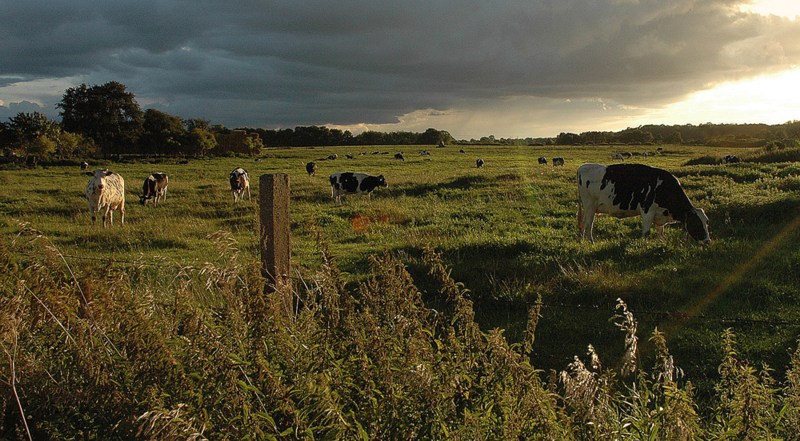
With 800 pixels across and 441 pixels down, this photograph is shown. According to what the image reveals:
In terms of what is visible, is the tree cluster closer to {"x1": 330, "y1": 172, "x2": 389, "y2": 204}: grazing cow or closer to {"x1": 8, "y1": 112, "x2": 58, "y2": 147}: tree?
{"x1": 8, "y1": 112, "x2": 58, "y2": 147}: tree

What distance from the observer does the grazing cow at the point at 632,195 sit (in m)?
12.4

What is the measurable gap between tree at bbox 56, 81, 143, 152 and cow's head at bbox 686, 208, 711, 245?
7768cm

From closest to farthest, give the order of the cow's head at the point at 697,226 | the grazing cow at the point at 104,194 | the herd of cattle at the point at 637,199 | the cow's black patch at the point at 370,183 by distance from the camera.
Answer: the cow's head at the point at 697,226 → the herd of cattle at the point at 637,199 → the grazing cow at the point at 104,194 → the cow's black patch at the point at 370,183

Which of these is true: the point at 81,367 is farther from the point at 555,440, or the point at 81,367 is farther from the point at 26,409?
the point at 555,440

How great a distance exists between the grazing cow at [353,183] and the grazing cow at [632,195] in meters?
13.6

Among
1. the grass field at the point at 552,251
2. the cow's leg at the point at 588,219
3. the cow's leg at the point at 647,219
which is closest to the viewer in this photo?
the grass field at the point at 552,251

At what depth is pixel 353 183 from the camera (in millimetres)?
26750

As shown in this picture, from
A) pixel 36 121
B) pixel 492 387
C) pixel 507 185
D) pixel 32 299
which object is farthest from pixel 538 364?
pixel 36 121

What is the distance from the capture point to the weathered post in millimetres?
4363

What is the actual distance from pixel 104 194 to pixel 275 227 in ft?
56.0

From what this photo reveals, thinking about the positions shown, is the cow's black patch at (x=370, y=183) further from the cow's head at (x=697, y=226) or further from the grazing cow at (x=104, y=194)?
the cow's head at (x=697, y=226)

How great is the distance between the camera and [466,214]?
55.8 ft

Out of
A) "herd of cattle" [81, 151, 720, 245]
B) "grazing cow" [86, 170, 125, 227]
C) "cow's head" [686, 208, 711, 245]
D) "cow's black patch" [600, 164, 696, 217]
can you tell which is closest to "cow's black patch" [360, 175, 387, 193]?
"grazing cow" [86, 170, 125, 227]

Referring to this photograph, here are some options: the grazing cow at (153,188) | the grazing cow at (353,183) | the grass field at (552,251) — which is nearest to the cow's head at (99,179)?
the grass field at (552,251)
